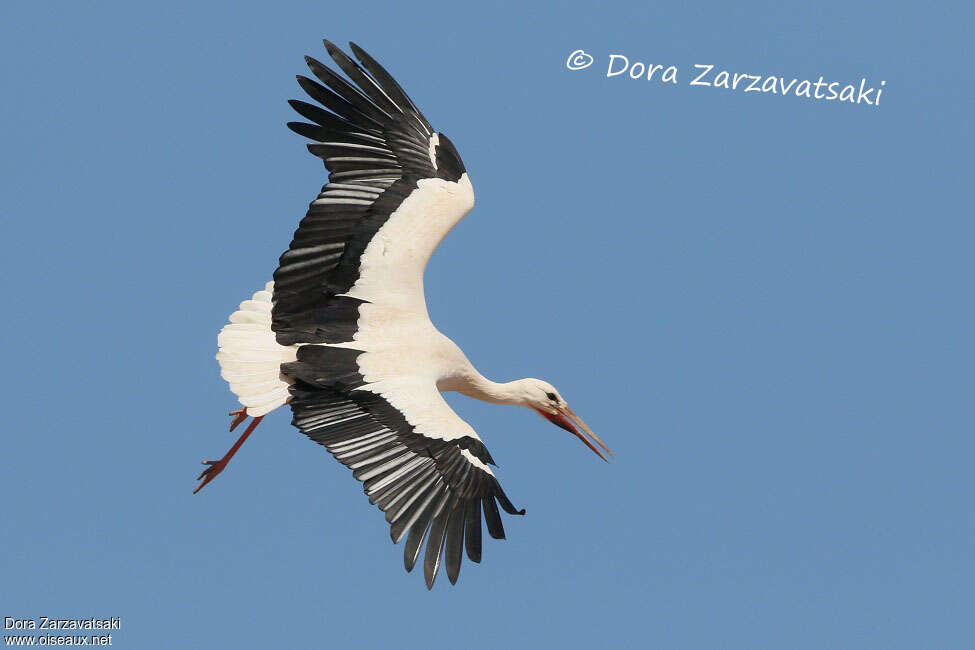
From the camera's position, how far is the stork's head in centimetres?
877

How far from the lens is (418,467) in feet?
24.0

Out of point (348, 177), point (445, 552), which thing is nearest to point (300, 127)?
point (348, 177)

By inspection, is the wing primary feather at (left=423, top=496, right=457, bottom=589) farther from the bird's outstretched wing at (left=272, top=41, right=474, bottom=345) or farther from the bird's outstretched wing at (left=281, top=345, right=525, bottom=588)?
the bird's outstretched wing at (left=272, top=41, right=474, bottom=345)

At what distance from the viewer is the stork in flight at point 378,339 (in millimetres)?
7273

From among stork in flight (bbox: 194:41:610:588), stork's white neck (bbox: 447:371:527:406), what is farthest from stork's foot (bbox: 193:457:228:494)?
stork's white neck (bbox: 447:371:527:406)

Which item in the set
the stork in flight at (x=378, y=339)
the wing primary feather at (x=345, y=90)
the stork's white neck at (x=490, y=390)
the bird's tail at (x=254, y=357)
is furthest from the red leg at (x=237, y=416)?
the wing primary feather at (x=345, y=90)

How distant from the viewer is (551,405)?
881 cm

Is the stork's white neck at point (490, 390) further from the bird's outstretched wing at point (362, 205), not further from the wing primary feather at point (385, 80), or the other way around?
the wing primary feather at point (385, 80)

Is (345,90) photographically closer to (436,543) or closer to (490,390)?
(490,390)

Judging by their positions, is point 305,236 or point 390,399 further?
point 305,236

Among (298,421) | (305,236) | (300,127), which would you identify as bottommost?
(298,421)

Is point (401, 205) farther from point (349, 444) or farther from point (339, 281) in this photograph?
point (349, 444)

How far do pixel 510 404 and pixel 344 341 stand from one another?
1.24m

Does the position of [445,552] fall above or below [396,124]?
below
